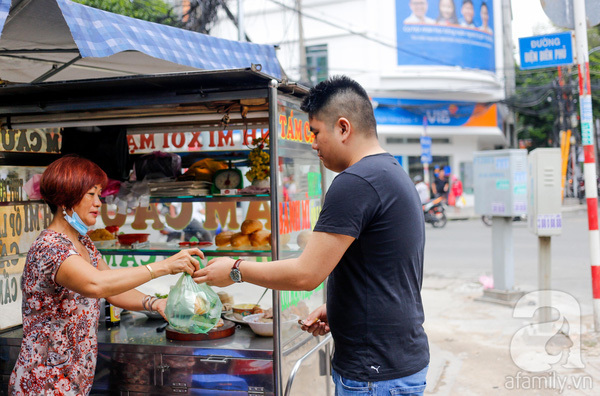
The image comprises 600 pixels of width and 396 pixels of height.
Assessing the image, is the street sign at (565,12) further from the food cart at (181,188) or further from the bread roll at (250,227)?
the bread roll at (250,227)

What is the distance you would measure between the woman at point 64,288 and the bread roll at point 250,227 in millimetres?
1300

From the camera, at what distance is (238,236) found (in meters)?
3.75

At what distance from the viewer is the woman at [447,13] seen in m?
21.4

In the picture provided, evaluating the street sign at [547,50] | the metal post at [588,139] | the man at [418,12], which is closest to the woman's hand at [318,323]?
the metal post at [588,139]

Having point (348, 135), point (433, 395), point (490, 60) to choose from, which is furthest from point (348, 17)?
point (348, 135)

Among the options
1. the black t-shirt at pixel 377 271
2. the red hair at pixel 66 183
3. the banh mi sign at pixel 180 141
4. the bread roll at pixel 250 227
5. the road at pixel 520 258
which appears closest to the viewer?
the black t-shirt at pixel 377 271

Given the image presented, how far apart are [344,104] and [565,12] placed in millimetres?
4483

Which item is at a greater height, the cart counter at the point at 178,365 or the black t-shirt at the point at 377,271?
the black t-shirt at the point at 377,271

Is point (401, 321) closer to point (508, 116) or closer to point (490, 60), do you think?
point (490, 60)

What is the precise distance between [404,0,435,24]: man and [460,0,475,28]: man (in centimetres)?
187

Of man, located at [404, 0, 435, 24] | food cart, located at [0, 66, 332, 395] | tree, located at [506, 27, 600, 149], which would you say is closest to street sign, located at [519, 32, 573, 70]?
food cart, located at [0, 66, 332, 395]

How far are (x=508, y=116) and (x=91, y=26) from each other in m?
33.0

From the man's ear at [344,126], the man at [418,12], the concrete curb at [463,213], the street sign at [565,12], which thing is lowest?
the concrete curb at [463,213]

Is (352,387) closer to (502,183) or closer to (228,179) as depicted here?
(228,179)
